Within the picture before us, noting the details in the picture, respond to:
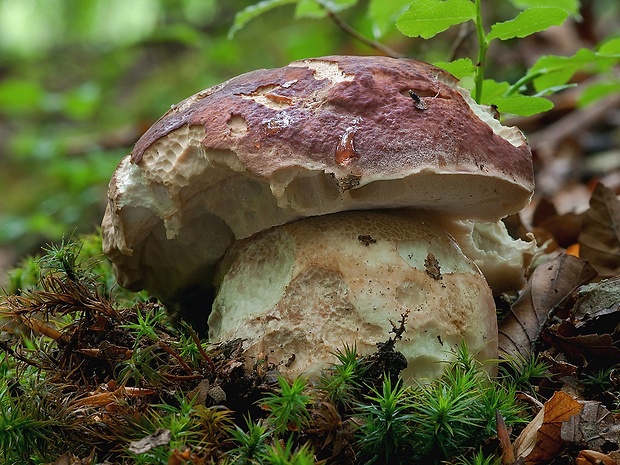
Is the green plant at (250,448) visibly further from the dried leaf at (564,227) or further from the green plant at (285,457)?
the dried leaf at (564,227)

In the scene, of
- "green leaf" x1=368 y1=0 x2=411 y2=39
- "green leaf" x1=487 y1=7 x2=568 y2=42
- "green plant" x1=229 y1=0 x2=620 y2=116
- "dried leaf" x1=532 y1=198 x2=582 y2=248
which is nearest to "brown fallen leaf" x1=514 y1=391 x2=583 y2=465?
"green plant" x1=229 y1=0 x2=620 y2=116

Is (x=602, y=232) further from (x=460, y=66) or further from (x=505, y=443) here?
(x=505, y=443)

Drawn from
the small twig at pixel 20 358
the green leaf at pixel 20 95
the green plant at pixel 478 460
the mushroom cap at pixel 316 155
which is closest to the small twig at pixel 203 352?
the mushroom cap at pixel 316 155

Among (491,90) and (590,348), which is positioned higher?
(491,90)

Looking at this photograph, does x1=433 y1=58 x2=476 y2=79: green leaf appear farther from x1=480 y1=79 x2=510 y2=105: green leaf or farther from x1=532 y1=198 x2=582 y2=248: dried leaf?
x1=532 y1=198 x2=582 y2=248: dried leaf

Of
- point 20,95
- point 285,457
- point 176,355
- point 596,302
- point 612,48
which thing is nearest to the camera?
point 285,457

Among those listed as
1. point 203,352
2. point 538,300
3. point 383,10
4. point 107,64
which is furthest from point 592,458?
point 107,64

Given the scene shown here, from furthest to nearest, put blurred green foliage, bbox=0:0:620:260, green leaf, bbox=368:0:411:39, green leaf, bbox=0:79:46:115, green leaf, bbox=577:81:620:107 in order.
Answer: green leaf, bbox=0:79:46:115, blurred green foliage, bbox=0:0:620:260, green leaf, bbox=577:81:620:107, green leaf, bbox=368:0:411:39
